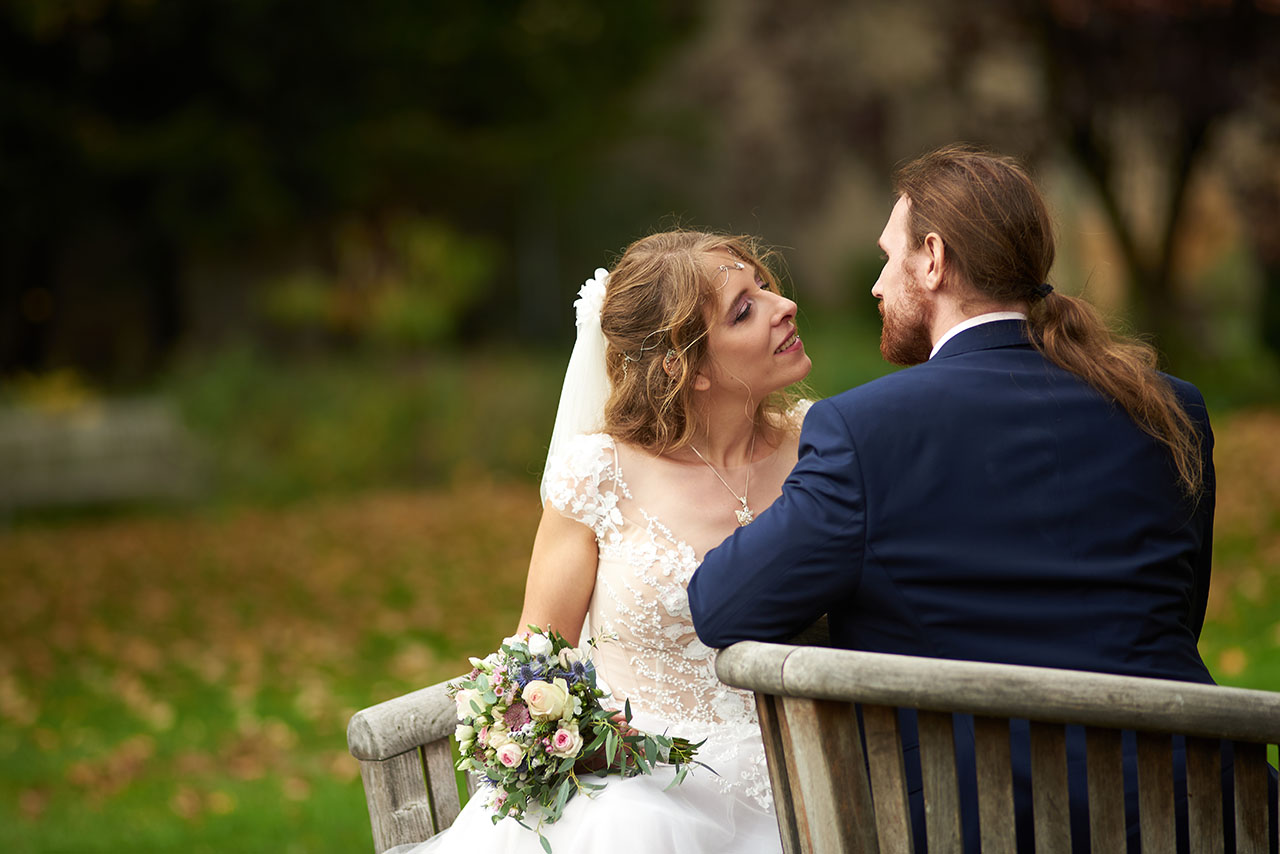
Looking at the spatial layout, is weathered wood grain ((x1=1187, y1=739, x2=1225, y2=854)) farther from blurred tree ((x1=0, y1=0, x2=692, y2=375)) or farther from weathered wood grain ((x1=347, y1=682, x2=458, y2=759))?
blurred tree ((x1=0, y1=0, x2=692, y2=375))

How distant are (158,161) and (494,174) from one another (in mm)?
5766

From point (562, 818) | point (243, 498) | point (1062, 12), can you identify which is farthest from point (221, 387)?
point (562, 818)

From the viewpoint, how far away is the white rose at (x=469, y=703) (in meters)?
2.33

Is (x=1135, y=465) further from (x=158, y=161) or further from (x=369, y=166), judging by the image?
(x=369, y=166)

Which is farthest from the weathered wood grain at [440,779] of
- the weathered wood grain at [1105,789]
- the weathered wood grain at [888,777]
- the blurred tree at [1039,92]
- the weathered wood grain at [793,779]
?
the blurred tree at [1039,92]

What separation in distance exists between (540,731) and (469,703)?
0.15m

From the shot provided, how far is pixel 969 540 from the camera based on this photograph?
204cm

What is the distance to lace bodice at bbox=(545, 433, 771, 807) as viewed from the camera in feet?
9.34

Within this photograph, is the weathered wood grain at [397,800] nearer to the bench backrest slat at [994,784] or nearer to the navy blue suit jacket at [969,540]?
the navy blue suit jacket at [969,540]

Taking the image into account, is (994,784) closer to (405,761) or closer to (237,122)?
(405,761)

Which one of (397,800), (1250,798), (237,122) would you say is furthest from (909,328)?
(237,122)

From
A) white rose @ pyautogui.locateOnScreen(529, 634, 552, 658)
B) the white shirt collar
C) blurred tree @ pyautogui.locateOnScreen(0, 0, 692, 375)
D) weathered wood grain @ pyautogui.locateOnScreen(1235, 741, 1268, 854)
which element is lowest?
weathered wood grain @ pyautogui.locateOnScreen(1235, 741, 1268, 854)

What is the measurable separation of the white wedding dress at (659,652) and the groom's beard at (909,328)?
0.71 meters

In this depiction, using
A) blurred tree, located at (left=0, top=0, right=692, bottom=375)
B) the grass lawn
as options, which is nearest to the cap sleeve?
the grass lawn
